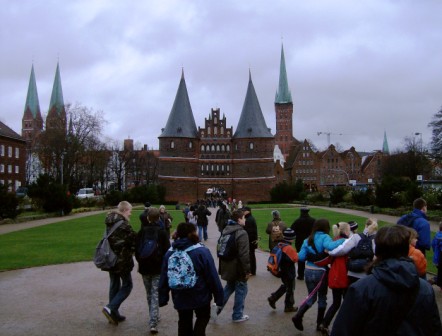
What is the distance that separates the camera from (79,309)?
907cm

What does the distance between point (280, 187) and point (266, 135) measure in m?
13.1

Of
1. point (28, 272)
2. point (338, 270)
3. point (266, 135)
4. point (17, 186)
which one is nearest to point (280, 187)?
point (266, 135)

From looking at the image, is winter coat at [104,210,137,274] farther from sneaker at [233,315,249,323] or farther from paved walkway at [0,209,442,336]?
sneaker at [233,315,249,323]

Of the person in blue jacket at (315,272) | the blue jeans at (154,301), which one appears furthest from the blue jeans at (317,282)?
the blue jeans at (154,301)

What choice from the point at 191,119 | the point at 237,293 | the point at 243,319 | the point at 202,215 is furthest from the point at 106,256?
the point at 191,119

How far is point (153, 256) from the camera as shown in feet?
24.4

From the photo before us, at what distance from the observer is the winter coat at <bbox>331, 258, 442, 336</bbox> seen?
10.0 ft

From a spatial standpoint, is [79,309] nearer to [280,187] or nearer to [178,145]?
[280,187]

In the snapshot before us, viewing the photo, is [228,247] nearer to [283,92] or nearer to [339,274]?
[339,274]

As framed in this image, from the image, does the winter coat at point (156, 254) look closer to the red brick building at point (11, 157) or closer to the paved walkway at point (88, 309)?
the paved walkway at point (88, 309)

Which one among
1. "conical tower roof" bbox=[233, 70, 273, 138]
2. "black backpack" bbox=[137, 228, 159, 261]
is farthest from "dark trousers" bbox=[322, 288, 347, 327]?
"conical tower roof" bbox=[233, 70, 273, 138]

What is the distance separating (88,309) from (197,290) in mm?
4299

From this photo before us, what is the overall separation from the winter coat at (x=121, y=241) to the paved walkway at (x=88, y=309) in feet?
3.31

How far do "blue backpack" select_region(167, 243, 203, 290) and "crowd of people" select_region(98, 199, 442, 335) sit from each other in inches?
0.4
